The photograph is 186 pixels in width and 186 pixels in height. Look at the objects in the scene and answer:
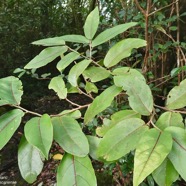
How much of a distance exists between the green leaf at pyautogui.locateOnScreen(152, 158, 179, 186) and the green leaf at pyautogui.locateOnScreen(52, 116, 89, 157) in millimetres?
117

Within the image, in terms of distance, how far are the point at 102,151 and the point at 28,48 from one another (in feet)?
11.2

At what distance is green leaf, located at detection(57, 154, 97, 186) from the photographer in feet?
1.36

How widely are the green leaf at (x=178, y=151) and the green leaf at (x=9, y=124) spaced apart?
0.82 ft

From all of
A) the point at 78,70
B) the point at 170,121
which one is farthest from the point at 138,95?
the point at 78,70

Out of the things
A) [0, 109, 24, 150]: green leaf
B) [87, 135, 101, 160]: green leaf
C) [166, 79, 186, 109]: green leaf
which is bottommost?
[87, 135, 101, 160]: green leaf

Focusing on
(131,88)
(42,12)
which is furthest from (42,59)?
(42,12)

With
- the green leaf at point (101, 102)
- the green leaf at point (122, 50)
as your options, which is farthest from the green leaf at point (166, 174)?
the green leaf at point (122, 50)

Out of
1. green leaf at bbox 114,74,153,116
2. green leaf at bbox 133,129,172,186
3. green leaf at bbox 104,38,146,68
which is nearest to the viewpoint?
green leaf at bbox 133,129,172,186

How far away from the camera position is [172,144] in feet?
1.25

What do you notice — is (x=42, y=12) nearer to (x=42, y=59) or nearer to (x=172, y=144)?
(x=42, y=59)

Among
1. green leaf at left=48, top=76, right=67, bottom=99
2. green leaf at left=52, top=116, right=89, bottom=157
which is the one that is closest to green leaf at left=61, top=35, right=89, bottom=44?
green leaf at left=48, top=76, right=67, bottom=99

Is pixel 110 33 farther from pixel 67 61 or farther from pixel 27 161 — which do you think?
pixel 27 161

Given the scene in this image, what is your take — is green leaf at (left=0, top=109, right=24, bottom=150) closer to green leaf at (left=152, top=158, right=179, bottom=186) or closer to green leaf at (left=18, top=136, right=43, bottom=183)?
green leaf at (left=18, top=136, right=43, bottom=183)

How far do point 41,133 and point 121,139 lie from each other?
0.13 meters
